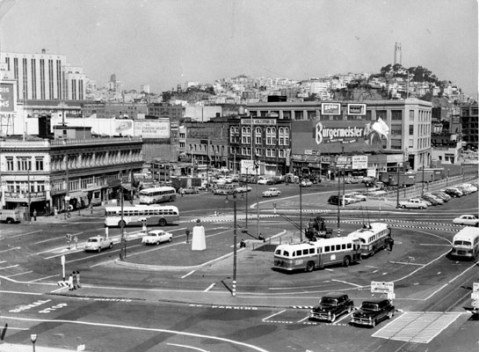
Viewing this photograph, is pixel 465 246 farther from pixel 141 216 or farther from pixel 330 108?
pixel 330 108

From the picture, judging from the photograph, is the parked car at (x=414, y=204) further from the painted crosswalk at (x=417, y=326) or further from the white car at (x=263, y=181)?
the painted crosswalk at (x=417, y=326)

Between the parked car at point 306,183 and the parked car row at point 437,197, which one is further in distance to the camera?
the parked car at point 306,183

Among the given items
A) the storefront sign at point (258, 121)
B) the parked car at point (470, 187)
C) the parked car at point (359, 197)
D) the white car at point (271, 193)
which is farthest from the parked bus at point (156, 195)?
the storefront sign at point (258, 121)

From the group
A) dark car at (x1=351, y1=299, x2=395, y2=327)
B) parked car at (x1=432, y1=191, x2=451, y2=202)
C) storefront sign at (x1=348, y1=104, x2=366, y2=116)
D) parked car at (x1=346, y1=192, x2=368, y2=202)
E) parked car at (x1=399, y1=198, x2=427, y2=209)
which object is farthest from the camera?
storefront sign at (x1=348, y1=104, x2=366, y2=116)

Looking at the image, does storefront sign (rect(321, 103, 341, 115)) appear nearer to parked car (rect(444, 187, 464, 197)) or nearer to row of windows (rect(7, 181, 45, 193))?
parked car (rect(444, 187, 464, 197))

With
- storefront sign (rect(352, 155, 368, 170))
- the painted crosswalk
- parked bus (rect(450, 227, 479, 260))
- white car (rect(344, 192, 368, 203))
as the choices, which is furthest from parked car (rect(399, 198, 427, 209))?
the painted crosswalk

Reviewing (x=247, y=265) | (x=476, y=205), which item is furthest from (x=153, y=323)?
(x=476, y=205)
